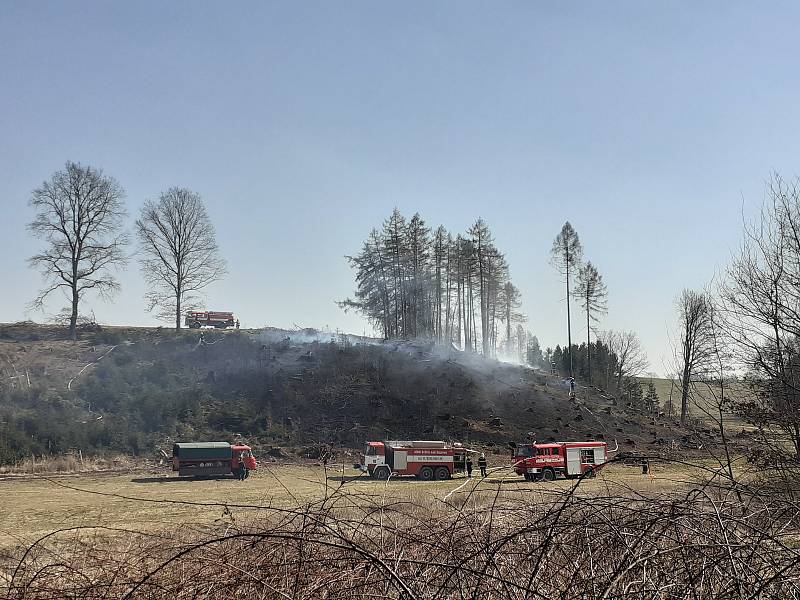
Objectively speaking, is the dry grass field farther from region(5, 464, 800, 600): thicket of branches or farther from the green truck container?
region(5, 464, 800, 600): thicket of branches

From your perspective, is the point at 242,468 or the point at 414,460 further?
the point at 414,460

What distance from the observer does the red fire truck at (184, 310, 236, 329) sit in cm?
6050

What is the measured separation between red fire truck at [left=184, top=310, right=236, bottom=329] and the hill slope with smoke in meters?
3.99

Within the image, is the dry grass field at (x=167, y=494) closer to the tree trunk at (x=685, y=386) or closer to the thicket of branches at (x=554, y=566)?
the tree trunk at (x=685, y=386)

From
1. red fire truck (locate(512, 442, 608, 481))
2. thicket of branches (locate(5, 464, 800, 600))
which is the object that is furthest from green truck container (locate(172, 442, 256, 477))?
thicket of branches (locate(5, 464, 800, 600))

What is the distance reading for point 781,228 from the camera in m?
15.2

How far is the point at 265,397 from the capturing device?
4812 cm

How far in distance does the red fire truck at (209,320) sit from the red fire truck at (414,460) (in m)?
29.2

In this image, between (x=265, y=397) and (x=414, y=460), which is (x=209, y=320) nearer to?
(x=265, y=397)

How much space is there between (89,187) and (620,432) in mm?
43485

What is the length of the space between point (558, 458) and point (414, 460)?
7.63m

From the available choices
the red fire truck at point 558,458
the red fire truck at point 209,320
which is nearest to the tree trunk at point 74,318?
the red fire truck at point 209,320

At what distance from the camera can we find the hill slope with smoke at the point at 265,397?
137 feet

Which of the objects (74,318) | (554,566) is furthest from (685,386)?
(74,318)
